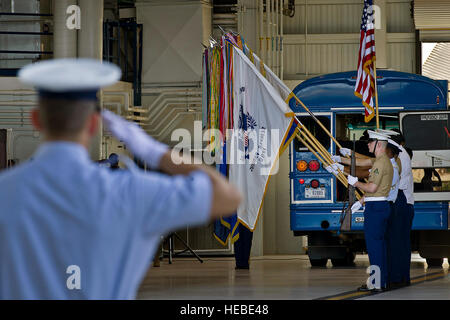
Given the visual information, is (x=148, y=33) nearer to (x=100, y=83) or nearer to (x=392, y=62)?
(x=392, y=62)

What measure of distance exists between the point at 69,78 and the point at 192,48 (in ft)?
55.7

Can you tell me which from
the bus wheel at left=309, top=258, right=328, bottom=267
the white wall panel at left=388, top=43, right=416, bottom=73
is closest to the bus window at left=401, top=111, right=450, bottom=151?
the bus wheel at left=309, top=258, right=328, bottom=267

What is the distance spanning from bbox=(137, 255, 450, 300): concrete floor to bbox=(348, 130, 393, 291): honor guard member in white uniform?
19.4 inches

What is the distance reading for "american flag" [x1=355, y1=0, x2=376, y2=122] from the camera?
12.5m

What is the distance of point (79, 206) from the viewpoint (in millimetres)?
2104

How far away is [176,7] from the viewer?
1917 centimetres

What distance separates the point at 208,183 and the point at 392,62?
1832cm

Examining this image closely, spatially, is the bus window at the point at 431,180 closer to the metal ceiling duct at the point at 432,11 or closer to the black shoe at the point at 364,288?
the black shoe at the point at 364,288

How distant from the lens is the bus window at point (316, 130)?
1475 centimetres

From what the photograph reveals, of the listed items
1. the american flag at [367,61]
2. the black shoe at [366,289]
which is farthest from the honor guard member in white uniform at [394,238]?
the american flag at [367,61]

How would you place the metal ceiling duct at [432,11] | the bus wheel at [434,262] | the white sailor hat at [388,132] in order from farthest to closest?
the metal ceiling duct at [432,11] < the bus wheel at [434,262] < the white sailor hat at [388,132]

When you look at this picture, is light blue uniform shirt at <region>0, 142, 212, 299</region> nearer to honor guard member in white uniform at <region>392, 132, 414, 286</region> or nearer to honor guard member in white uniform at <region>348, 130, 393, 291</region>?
honor guard member in white uniform at <region>348, 130, 393, 291</region>

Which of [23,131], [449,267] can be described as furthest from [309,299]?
[23,131]

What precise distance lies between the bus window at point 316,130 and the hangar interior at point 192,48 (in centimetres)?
325
